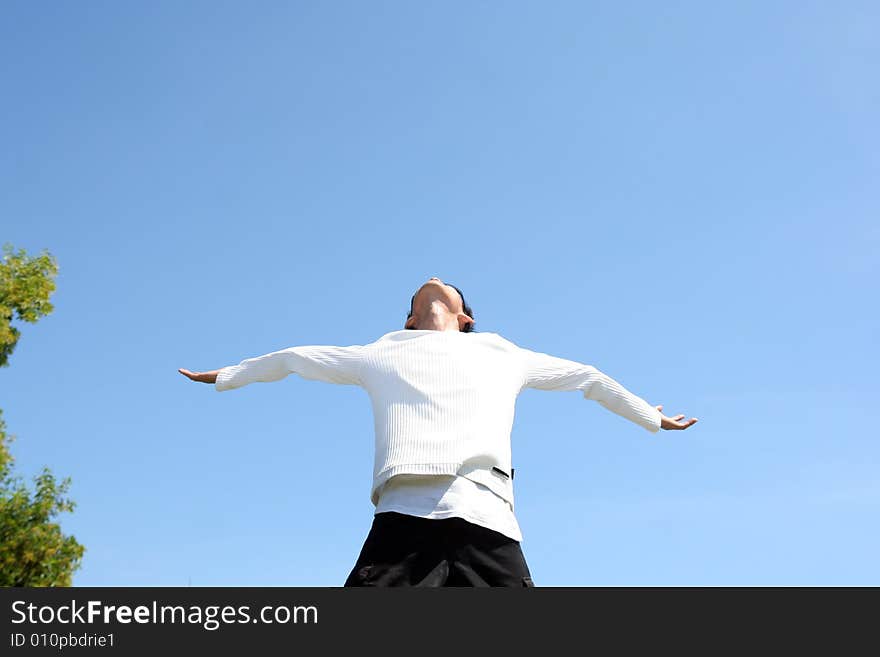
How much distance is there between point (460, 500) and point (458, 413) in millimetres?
421

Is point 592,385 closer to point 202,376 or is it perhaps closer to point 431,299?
point 431,299

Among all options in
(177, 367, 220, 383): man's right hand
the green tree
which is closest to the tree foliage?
the green tree

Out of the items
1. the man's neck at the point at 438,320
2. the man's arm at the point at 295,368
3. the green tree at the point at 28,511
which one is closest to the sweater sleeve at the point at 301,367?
the man's arm at the point at 295,368

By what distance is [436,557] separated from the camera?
345cm

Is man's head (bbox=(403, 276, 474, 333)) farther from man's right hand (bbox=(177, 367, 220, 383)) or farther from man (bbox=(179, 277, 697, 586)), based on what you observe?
man's right hand (bbox=(177, 367, 220, 383))

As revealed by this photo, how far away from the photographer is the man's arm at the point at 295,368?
4172mm

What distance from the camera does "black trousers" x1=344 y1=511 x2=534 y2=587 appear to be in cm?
341

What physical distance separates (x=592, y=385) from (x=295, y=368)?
153 cm

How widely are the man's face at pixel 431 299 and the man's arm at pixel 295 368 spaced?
1.39 ft

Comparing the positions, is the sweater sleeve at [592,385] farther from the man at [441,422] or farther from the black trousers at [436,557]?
the black trousers at [436,557]

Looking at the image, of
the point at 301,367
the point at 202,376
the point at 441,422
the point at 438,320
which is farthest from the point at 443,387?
the point at 202,376
